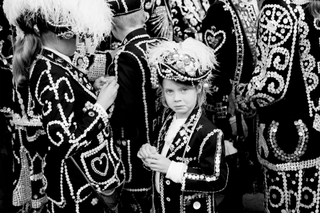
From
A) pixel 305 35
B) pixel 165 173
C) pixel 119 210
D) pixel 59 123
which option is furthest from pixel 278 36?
pixel 119 210

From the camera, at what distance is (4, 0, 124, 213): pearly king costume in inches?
92.6

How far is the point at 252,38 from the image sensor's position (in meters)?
3.31

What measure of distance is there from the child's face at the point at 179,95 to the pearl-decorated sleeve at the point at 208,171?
0.68 ft

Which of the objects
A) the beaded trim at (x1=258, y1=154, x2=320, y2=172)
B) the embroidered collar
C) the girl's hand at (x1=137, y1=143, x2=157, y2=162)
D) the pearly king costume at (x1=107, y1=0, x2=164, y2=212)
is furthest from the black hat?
the beaded trim at (x1=258, y1=154, x2=320, y2=172)

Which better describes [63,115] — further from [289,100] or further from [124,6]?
[289,100]

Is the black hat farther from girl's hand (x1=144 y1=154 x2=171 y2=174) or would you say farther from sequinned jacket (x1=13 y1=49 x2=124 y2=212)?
girl's hand (x1=144 y1=154 x2=171 y2=174)

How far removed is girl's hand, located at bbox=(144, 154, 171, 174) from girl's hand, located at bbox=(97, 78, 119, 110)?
36cm

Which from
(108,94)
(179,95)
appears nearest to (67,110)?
(108,94)

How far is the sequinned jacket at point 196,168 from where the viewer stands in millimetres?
2521

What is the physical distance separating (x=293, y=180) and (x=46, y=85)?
145cm

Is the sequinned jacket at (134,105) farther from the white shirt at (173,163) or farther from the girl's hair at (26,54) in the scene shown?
the girl's hair at (26,54)

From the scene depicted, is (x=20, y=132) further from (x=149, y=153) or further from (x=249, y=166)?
(x=249, y=166)

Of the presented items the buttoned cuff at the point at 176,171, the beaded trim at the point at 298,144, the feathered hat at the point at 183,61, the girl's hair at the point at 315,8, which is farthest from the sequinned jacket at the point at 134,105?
the girl's hair at the point at 315,8

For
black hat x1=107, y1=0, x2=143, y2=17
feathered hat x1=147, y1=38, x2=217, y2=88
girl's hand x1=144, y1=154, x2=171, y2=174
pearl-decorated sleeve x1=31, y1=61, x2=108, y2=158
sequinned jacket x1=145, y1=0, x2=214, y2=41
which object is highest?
sequinned jacket x1=145, y1=0, x2=214, y2=41
